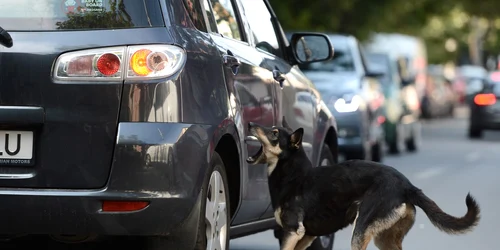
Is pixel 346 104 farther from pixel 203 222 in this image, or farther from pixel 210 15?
pixel 203 222

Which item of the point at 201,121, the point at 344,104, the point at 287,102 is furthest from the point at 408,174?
the point at 201,121

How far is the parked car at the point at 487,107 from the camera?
28.6 m

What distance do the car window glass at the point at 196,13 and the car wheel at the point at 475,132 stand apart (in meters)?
23.5

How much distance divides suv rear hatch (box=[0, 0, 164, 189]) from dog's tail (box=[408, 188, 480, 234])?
1797mm

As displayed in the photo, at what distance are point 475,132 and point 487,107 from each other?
1076mm

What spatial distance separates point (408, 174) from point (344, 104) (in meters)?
1.31

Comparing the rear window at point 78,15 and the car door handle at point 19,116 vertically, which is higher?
the rear window at point 78,15

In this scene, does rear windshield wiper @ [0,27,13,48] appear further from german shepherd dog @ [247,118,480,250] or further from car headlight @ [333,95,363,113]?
car headlight @ [333,95,363,113]

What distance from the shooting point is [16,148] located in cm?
568

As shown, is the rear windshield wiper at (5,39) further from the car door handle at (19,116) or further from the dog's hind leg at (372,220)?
the dog's hind leg at (372,220)

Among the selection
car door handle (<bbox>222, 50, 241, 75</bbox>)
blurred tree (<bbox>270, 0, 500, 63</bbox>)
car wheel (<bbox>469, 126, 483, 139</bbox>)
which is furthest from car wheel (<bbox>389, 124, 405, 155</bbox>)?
car door handle (<bbox>222, 50, 241, 75</bbox>)

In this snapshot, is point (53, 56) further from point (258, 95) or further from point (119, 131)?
point (258, 95)

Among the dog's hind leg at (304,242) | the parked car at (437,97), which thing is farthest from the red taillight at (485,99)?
the dog's hind leg at (304,242)

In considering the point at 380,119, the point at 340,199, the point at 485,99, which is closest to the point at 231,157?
the point at 340,199
